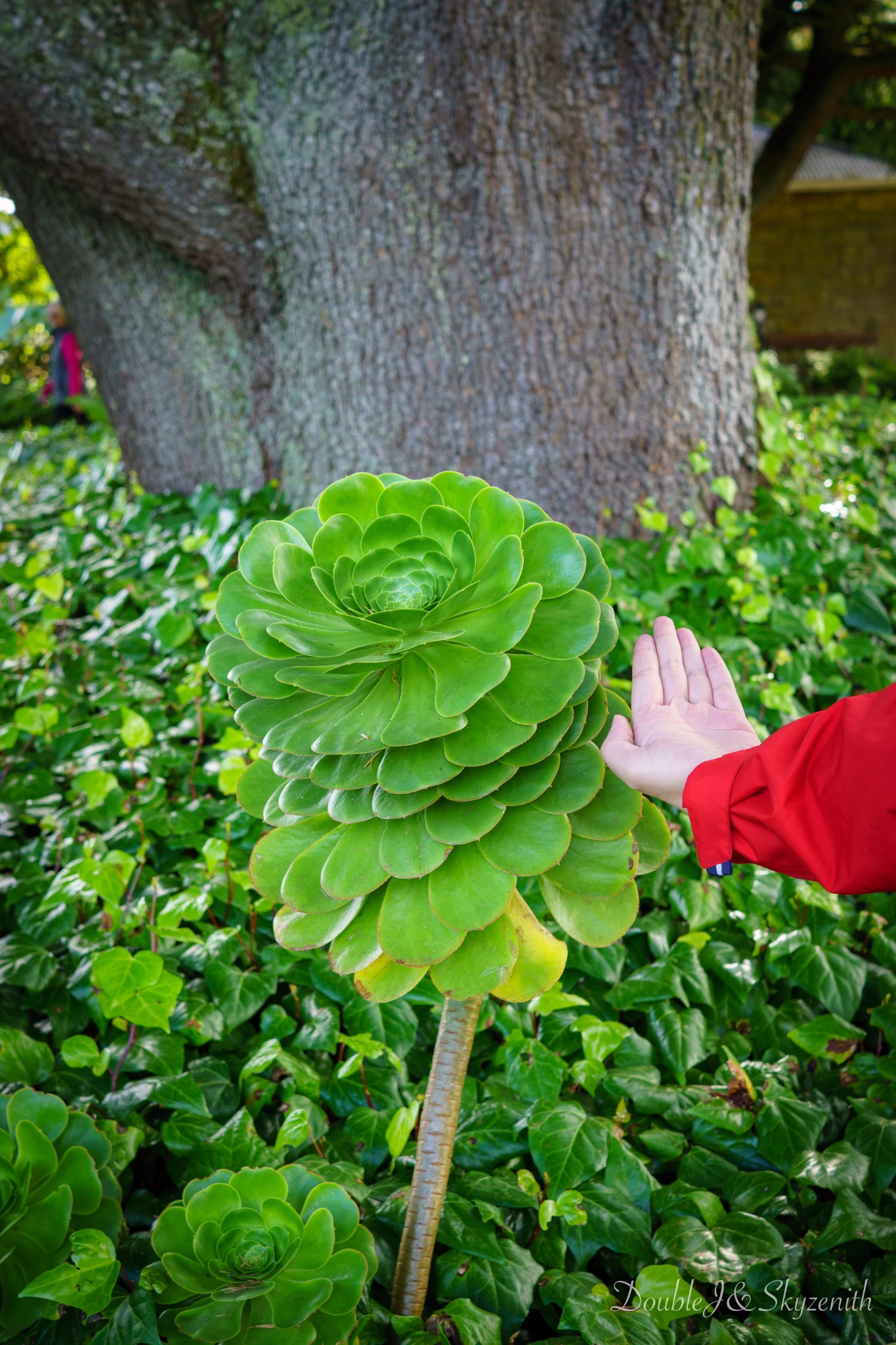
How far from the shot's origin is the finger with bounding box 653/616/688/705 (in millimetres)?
1021

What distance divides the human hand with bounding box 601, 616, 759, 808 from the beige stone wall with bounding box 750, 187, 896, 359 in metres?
12.7

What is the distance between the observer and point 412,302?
2.23m

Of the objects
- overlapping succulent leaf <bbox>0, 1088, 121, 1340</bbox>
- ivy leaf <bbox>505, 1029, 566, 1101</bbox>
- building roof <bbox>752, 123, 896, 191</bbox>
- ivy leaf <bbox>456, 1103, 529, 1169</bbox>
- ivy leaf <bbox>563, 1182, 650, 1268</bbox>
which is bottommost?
building roof <bbox>752, 123, 896, 191</bbox>

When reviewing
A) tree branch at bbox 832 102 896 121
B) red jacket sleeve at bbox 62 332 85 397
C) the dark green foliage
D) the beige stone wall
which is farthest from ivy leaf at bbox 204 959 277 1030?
the beige stone wall

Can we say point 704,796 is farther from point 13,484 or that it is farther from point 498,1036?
point 13,484

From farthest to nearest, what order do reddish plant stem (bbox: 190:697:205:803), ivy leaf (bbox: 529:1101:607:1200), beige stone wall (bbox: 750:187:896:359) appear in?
beige stone wall (bbox: 750:187:896:359), reddish plant stem (bbox: 190:697:205:803), ivy leaf (bbox: 529:1101:607:1200)

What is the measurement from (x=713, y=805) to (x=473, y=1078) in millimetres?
699

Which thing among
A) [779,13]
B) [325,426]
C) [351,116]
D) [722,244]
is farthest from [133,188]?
[779,13]

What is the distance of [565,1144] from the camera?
1.12 m

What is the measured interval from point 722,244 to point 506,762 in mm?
2234

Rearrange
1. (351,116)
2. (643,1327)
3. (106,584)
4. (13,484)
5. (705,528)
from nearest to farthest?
(643,1327)
(351,116)
(705,528)
(106,584)
(13,484)

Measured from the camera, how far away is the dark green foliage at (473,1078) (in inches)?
37.5

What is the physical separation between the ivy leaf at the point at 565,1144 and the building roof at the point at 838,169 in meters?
13.0

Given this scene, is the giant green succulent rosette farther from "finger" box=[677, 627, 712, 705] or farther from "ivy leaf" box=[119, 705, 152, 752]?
"ivy leaf" box=[119, 705, 152, 752]
